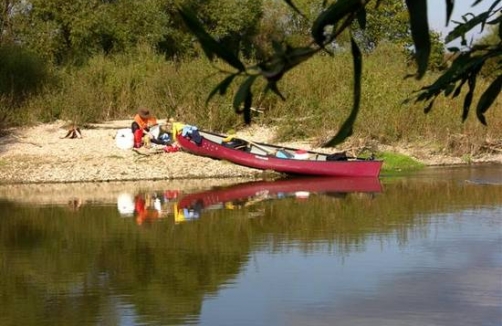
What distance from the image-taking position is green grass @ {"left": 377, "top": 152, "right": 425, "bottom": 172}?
89.0 ft

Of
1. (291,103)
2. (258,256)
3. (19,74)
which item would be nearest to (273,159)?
(291,103)

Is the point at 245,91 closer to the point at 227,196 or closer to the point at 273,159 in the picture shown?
the point at 227,196

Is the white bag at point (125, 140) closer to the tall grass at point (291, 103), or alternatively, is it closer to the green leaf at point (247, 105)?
the tall grass at point (291, 103)

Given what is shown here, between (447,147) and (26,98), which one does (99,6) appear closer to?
(26,98)

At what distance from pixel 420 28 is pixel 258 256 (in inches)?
454

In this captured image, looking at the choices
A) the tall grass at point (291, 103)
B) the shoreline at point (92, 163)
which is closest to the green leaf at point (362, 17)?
the shoreline at point (92, 163)

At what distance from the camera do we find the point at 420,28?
290cm

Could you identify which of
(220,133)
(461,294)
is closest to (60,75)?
(220,133)

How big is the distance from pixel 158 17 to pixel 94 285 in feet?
89.6

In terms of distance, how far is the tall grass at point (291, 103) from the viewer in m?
28.6

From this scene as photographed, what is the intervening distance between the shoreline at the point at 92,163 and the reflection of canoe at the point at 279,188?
1494 mm

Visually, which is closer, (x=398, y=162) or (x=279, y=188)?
(x=279, y=188)

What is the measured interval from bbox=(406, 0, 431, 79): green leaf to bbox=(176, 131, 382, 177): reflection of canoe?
70.1 feet

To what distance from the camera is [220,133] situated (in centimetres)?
2873
